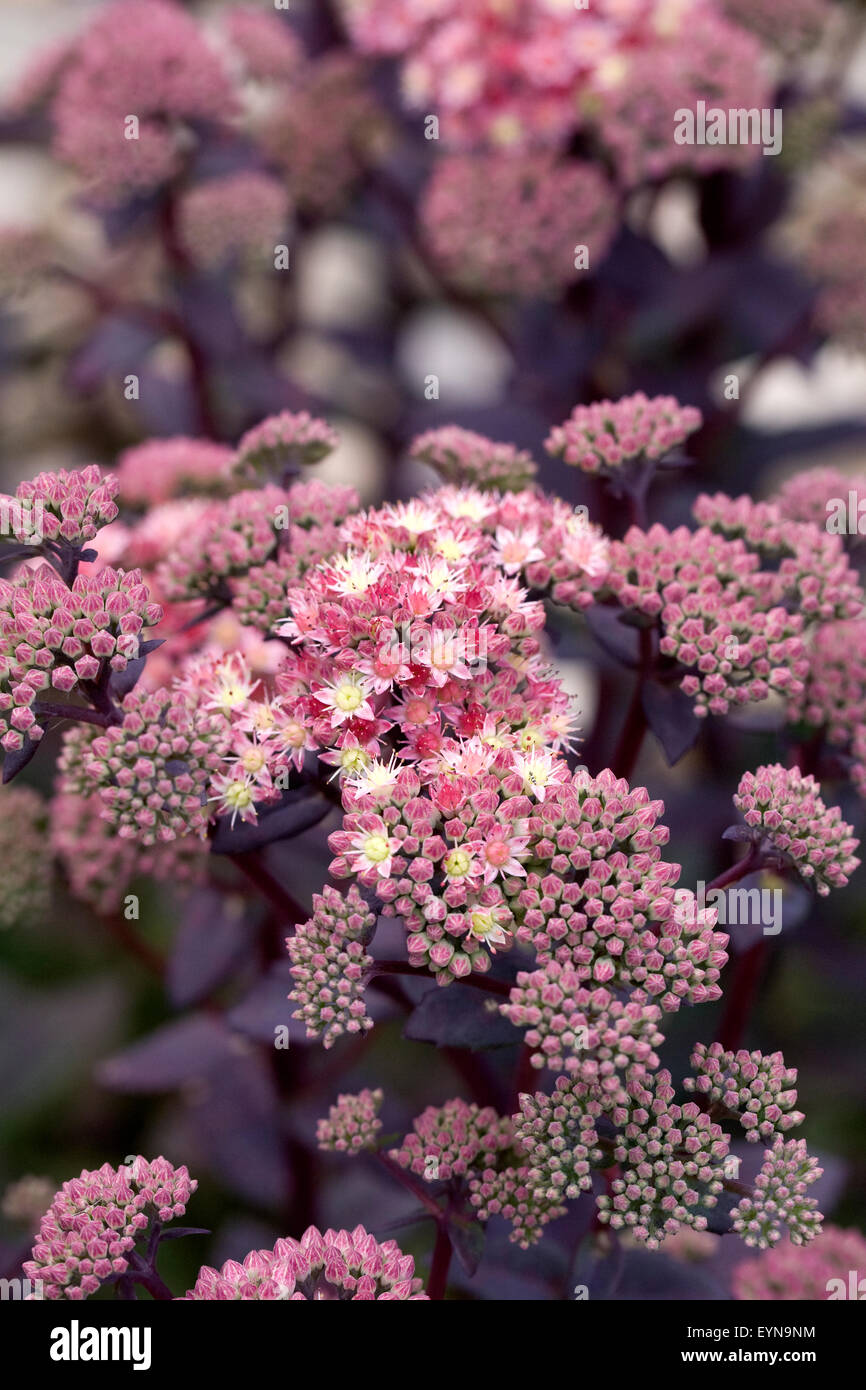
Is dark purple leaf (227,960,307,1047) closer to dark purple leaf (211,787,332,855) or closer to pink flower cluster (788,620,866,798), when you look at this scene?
dark purple leaf (211,787,332,855)

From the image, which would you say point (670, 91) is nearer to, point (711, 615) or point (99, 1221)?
point (711, 615)

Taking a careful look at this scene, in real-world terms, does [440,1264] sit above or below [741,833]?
below

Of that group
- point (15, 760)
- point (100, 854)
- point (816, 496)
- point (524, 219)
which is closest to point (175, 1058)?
point (100, 854)

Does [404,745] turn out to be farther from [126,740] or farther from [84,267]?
[84,267]

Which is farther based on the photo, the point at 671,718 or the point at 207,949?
the point at 207,949

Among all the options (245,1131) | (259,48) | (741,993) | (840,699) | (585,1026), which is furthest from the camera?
(259,48)

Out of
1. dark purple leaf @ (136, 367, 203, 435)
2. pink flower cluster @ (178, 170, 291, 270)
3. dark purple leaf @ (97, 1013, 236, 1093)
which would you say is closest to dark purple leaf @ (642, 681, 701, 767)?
dark purple leaf @ (97, 1013, 236, 1093)
